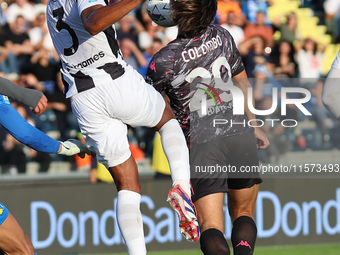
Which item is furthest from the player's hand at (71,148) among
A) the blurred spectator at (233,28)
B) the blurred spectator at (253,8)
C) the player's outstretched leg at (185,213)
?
the blurred spectator at (253,8)

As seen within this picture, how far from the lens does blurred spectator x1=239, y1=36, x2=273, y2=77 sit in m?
11.2

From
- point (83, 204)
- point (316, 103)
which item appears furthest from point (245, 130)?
point (316, 103)

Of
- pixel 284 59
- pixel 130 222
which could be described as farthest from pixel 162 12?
pixel 284 59

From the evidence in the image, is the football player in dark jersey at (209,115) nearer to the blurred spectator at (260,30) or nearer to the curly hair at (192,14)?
the curly hair at (192,14)

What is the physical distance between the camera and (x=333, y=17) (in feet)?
43.4

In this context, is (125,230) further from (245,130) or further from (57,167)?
(57,167)

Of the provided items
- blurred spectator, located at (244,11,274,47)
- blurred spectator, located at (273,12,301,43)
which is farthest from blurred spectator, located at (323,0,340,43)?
blurred spectator, located at (244,11,274,47)

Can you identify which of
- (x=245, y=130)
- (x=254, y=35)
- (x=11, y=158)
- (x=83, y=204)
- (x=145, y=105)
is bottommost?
(x=83, y=204)

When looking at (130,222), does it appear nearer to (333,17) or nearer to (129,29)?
(129,29)

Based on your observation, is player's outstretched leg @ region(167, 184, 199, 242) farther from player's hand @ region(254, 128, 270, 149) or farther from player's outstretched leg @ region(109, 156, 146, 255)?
player's hand @ region(254, 128, 270, 149)

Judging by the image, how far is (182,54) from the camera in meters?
5.60

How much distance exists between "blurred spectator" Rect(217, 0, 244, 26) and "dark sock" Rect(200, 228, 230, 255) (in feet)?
→ 22.3

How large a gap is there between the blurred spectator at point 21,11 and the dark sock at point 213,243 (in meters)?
6.43

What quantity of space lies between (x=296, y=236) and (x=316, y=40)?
3.99 m
